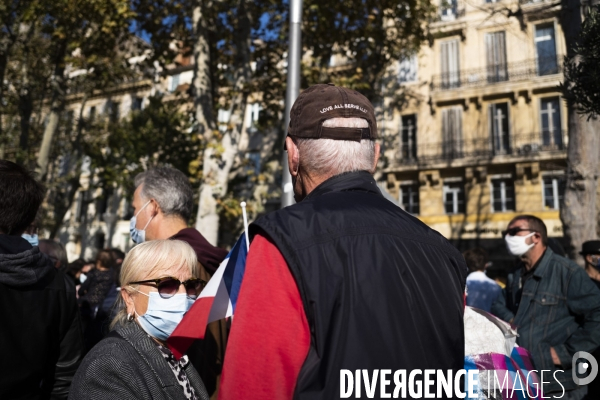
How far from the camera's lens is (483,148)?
2570 centimetres

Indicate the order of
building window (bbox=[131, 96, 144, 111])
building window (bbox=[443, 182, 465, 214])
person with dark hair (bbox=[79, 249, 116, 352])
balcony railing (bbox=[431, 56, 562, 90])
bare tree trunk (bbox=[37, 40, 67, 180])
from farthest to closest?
building window (bbox=[131, 96, 144, 111]) < building window (bbox=[443, 182, 465, 214]) < balcony railing (bbox=[431, 56, 562, 90]) < bare tree trunk (bbox=[37, 40, 67, 180]) < person with dark hair (bbox=[79, 249, 116, 352])

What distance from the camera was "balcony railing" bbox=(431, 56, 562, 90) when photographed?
25.2m

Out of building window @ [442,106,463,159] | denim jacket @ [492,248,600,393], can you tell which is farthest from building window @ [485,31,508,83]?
denim jacket @ [492,248,600,393]

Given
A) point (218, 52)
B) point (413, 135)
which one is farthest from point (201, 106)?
point (413, 135)

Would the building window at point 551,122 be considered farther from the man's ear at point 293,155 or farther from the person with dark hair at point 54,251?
the man's ear at point 293,155

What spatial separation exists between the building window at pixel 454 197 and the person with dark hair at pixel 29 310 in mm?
24457

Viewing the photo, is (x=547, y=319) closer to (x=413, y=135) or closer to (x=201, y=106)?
(x=201, y=106)

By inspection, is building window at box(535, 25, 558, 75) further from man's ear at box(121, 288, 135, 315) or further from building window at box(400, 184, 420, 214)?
man's ear at box(121, 288, 135, 315)

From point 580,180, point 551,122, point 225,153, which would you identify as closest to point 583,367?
point 580,180

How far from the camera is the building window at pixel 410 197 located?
26812mm

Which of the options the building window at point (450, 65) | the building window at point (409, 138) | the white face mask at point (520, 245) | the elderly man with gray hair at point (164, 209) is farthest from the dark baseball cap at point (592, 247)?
the building window at point (450, 65)

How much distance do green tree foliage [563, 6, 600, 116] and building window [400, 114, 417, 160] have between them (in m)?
21.9

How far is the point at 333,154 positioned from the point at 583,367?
11.0 ft

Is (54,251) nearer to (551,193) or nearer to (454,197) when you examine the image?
(454,197)
